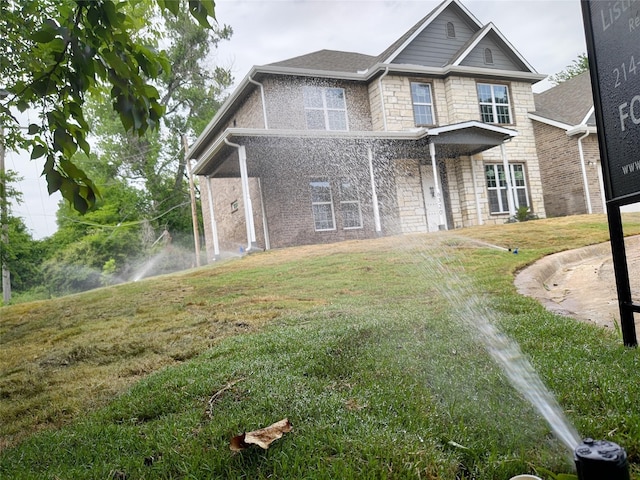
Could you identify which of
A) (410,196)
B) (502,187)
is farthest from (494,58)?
(410,196)

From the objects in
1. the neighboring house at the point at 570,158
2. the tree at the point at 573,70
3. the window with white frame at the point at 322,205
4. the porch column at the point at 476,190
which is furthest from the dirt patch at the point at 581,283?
the tree at the point at 573,70

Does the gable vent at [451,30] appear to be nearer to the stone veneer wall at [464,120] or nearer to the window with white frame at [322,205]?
the stone veneer wall at [464,120]

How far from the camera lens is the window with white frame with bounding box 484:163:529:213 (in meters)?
15.9

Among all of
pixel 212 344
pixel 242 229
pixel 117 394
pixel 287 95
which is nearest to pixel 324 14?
pixel 287 95

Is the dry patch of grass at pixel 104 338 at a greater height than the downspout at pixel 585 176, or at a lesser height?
lesser

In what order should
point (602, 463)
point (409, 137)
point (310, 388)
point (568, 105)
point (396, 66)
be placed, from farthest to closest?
point (568, 105), point (396, 66), point (409, 137), point (310, 388), point (602, 463)

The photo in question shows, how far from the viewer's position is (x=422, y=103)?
15266mm

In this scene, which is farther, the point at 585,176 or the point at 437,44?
the point at 585,176

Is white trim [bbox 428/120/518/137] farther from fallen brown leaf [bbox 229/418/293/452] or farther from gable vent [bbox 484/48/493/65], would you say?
fallen brown leaf [bbox 229/418/293/452]

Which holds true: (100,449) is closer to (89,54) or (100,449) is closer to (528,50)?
(89,54)

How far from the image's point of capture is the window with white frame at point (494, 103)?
16.2m

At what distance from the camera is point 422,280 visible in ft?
21.6

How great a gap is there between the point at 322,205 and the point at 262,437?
11.9 metres

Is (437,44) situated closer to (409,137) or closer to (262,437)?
(409,137)
